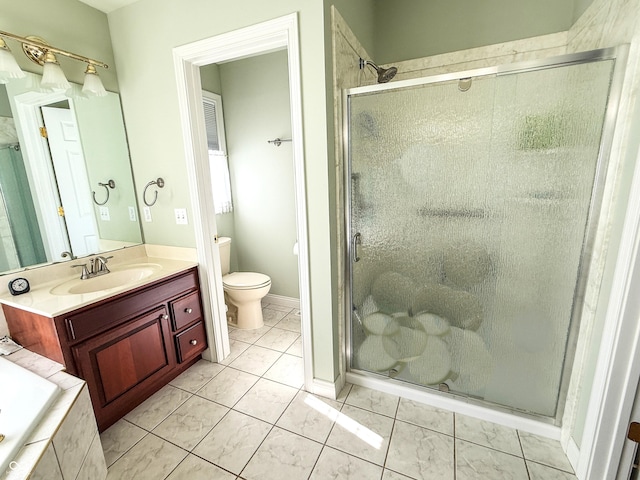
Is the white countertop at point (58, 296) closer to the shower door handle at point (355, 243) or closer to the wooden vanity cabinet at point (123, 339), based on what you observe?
the wooden vanity cabinet at point (123, 339)

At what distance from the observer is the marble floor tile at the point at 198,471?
4.27ft

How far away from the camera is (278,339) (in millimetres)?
2453

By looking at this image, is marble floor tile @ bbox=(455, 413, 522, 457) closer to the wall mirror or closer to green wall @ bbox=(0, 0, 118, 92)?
the wall mirror

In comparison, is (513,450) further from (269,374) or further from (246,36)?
(246,36)

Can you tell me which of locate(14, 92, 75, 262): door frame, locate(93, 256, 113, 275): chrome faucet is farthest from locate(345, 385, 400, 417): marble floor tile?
locate(14, 92, 75, 262): door frame

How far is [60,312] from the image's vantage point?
1261 mm

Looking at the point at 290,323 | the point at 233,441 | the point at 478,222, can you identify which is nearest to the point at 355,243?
the point at 478,222

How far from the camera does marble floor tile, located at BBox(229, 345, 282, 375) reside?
2059 mm

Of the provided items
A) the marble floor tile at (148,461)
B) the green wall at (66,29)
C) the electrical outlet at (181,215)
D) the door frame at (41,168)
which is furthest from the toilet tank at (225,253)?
the marble floor tile at (148,461)

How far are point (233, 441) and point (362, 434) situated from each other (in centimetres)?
68

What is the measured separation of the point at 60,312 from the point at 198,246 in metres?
0.81

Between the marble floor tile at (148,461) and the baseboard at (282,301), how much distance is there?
64.5 inches

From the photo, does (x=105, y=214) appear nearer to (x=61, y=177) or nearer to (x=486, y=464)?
(x=61, y=177)

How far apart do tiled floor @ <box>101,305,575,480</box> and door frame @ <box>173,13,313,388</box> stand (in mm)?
282
